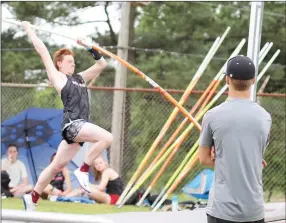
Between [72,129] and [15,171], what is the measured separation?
12.6ft

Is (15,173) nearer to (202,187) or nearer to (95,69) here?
(202,187)

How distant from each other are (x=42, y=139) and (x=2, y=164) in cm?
84

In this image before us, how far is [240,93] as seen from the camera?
3729 mm

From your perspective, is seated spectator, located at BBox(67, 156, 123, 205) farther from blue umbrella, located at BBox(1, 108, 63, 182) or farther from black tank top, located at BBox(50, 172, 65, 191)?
blue umbrella, located at BBox(1, 108, 63, 182)

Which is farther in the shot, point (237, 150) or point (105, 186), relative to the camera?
point (105, 186)

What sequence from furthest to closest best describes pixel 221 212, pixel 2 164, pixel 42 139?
1. pixel 42 139
2. pixel 2 164
3. pixel 221 212

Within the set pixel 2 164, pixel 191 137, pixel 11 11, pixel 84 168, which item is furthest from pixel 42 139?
pixel 11 11

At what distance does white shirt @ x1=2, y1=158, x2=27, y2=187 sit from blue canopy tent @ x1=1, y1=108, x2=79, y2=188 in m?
0.56

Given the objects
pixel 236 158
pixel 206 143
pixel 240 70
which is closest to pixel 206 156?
pixel 206 143

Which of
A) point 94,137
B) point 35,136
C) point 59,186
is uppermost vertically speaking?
point 94,137

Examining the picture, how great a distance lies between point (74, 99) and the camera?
19.5 feet

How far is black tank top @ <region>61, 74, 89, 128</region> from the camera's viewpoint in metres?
5.95

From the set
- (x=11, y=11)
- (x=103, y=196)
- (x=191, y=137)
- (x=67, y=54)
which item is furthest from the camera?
(x=11, y=11)

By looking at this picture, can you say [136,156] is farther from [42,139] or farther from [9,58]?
[9,58]
